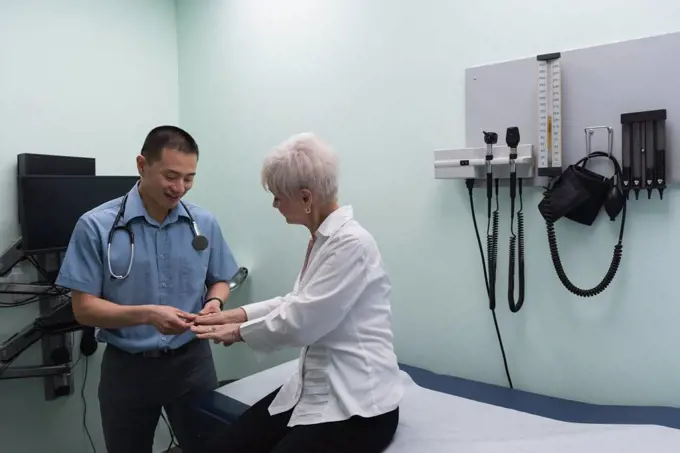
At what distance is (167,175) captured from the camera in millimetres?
1718

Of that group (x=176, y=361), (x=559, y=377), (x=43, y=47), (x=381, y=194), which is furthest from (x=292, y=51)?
(x=559, y=377)

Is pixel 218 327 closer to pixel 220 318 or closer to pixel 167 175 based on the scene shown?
pixel 220 318

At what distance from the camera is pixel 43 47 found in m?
2.48

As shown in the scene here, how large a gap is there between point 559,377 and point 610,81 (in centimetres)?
101

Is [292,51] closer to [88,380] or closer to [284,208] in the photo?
[284,208]

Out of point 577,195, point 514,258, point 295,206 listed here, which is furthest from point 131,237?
point 577,195

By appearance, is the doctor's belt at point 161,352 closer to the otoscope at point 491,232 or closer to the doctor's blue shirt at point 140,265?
the doctor's blue shirt at point 140,265

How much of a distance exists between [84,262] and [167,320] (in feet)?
1.07

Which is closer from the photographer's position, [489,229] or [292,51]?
[489,229]

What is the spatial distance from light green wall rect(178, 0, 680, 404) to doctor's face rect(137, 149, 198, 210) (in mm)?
869

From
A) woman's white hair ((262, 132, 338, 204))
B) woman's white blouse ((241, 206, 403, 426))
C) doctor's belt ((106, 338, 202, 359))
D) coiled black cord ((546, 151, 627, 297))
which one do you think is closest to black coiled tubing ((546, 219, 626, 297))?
coiled black cord ((546, 151, 627, 297))

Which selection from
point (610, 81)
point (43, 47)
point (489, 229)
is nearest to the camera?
point (610, 81)

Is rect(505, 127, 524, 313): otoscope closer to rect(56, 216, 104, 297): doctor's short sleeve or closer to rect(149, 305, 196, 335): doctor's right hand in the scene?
rect(149, 305, 196, 335): doctor's right hand

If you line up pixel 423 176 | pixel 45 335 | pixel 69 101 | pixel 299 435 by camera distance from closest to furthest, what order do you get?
1. pixel 299 435
2. pixel 423 176
3. pixel 45 335
4. pixel 69 101
